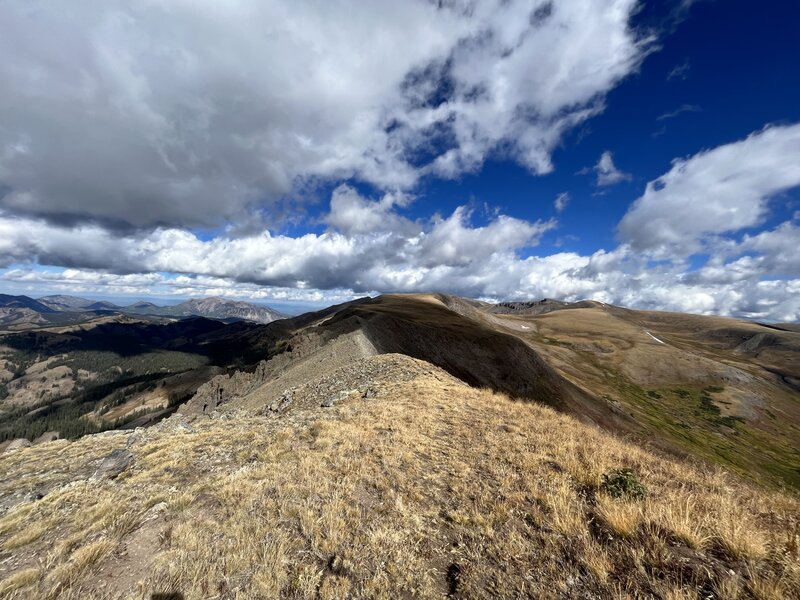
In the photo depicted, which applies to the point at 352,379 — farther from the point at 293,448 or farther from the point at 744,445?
the point at 744,445

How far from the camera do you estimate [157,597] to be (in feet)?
19.9

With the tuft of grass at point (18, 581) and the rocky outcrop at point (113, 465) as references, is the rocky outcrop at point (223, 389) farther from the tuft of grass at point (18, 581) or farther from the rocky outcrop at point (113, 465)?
the tuft of grass at point (18, 581)

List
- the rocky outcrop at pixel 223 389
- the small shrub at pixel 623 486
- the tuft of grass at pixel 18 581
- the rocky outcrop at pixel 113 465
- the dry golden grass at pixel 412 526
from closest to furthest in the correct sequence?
the dry golden grass at pixel 412 526, the tuft of grass at pixel 18 581, the small shrub at pixel 623 486, the rocky outcrop at pixel 113 465, the rocky outcrop at pixel 223 389

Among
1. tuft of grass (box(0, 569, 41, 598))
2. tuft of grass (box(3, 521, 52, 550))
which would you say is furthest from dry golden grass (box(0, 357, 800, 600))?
tuft of grass (box(3, 521, 52, 550))

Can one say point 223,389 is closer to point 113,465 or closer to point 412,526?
point 113,465

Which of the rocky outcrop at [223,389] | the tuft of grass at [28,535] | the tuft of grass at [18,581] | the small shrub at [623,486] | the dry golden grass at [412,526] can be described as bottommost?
the rocky outcrop at [223,389]

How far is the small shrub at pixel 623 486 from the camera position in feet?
28.1

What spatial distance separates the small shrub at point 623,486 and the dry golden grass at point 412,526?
26cm

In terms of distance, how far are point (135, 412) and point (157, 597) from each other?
236 metres

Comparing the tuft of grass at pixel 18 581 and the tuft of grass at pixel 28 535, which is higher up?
the tuft of grass at pixel 18 581

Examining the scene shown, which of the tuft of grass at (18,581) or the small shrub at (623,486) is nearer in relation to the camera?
the tuft of grass at (18,581)

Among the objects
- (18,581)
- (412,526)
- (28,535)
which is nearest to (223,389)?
(28,535)

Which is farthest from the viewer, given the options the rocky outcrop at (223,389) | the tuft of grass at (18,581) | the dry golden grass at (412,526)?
the rocky outcrop at (223,389)

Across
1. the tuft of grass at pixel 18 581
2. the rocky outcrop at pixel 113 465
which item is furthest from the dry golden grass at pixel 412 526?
the rocky outcrop at pixel 113 465
